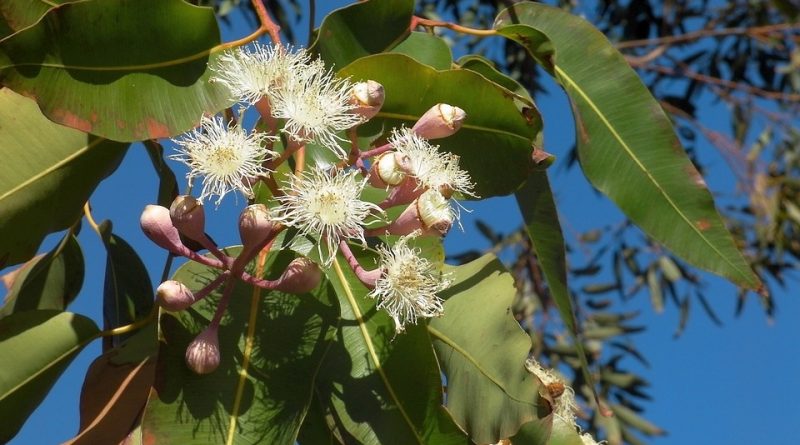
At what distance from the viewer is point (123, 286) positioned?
135 cm

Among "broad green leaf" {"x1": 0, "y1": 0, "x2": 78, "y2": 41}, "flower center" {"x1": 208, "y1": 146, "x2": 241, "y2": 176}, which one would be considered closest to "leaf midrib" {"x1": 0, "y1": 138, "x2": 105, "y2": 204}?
"broad green leaf" {"x1": 0, "y1": 0, "x2": 78, "y2": 41}

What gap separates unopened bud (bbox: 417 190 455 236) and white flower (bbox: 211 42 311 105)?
171mm

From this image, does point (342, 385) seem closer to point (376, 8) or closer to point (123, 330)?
point (123, 330)

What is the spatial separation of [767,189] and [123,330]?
10.4 ft

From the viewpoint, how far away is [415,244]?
3.35 feet

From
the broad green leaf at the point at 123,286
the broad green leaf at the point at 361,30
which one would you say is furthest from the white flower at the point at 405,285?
the broad green leaf at the point at 123,286

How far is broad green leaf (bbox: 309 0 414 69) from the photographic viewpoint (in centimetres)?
102

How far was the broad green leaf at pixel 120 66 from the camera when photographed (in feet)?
2.88

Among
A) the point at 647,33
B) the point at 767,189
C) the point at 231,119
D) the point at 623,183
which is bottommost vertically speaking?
the point at 767,189

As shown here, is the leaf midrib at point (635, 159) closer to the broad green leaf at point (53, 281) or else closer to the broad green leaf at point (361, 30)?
the broad green leaf at point (361, 30)

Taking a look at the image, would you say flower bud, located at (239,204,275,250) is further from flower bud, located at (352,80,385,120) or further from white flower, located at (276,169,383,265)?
flower bud, located at (352,80,385,120)

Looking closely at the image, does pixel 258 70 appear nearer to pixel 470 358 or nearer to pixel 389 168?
pixel 389 168

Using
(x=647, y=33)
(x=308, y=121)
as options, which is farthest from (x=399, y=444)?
(x=647, y=33)

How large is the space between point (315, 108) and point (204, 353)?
0.79ft
